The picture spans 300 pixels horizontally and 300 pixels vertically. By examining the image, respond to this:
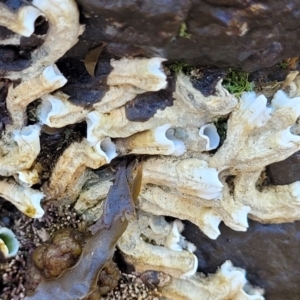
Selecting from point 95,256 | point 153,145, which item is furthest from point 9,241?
point 153,145

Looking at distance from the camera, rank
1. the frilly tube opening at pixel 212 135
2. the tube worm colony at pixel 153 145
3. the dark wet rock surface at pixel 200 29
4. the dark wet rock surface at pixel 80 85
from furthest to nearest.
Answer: the frilly tube opening at pixel 212 135 < the dark wet rock surface at pixel 80 85 < the tube worm colony at pixel 153 145 < the dark wet rock surface at pixel 200 29

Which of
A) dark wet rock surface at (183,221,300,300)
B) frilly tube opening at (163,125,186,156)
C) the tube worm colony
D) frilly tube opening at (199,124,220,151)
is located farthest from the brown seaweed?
dark wet rock surface at (183,221,300,300)

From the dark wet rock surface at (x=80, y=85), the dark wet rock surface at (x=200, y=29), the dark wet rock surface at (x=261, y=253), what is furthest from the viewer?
the dark wet rock surface at (x=261, y=253)

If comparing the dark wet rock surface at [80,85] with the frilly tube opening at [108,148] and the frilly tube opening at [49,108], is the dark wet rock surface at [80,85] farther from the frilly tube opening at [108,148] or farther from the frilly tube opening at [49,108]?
the frilly tube opening at [108,148]

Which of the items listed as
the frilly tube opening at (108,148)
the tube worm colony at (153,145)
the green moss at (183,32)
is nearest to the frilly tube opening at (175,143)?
the tube worm colony at (153,145)

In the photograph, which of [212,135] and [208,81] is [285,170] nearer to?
[212,135]

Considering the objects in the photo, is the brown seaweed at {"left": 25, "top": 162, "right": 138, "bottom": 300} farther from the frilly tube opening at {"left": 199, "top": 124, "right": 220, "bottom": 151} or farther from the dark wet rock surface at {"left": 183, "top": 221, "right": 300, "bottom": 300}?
the dark wet rock surface at {"left": 183, "top": 221, "right": 300, "bottom": 300}
